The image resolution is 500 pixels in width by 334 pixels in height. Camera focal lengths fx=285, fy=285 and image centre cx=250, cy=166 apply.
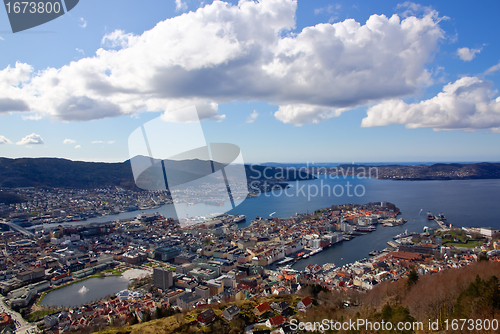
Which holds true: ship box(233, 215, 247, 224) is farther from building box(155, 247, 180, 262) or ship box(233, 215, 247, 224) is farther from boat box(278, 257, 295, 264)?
boat box(278, 257, 295, 264)

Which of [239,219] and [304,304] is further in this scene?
[239,219]

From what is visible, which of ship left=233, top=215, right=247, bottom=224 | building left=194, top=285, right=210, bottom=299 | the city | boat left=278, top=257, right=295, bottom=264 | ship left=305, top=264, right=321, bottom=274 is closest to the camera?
the city

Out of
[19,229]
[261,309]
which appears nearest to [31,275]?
[261,309]

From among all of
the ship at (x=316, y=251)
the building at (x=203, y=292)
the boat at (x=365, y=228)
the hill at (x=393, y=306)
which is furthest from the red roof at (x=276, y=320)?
the boat at (x=365, y=228)

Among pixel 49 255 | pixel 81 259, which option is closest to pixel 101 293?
pixel 81 259

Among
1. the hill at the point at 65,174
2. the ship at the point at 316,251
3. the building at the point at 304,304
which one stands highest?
the hill at the point at 65,174

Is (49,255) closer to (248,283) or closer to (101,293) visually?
(101,293)

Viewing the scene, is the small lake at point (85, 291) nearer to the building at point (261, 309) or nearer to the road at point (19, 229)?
the building at point (261, 309)

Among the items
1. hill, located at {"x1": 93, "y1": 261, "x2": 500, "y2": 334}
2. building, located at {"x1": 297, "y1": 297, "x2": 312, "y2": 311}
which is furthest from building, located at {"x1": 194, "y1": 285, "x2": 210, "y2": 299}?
building, located at {"x1": 297, "y1": 297, "x2": 312, "y2": 311}

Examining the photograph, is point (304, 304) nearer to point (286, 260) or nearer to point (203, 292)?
point (203, 292)
